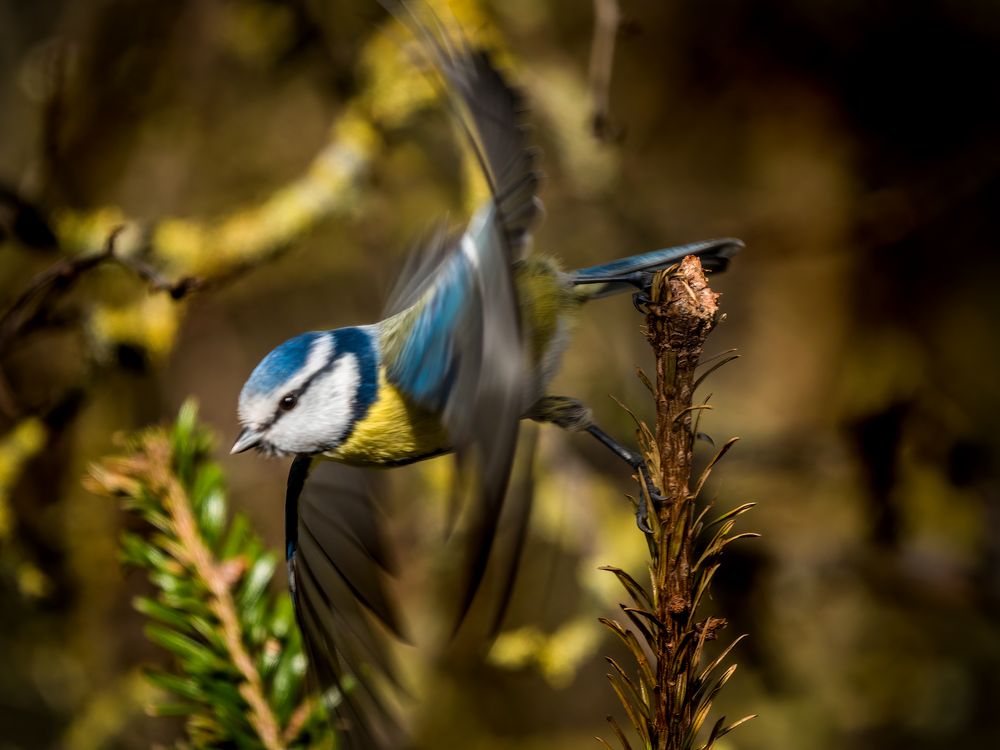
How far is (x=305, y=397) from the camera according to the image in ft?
2.14

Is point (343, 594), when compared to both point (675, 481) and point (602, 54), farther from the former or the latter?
point (602, 54)

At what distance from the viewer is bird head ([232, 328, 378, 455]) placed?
2.07ft

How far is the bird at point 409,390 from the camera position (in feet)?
1.65

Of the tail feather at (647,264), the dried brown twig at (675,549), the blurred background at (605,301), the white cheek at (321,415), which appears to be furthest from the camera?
the blurred background at (605,301)

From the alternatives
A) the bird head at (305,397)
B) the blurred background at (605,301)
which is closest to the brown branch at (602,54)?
the blurred background at (605,301)

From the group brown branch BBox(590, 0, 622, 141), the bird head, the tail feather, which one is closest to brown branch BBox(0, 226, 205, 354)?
the bird head

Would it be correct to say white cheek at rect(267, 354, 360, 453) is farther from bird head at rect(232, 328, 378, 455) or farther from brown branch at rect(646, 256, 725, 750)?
brown branch at rect(646, 256, 725, 750)

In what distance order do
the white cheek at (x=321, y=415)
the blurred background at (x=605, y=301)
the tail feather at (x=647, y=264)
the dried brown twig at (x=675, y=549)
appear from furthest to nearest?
the blurred background at (x=605, y=301) < the tail feather at (x=647, y=264) < the white cheek at (x=321, y=415) < the dried brown twig at (x=675, y=549)

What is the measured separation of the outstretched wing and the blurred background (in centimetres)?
40

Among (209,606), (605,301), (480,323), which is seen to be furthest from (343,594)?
(605,301)

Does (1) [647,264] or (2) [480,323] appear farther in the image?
(1) [647,264]

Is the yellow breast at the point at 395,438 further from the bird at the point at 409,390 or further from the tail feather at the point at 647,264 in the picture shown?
the tail feather at the point at 647,264

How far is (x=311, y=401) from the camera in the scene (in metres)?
0.65

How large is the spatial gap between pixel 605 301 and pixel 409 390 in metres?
0.85
